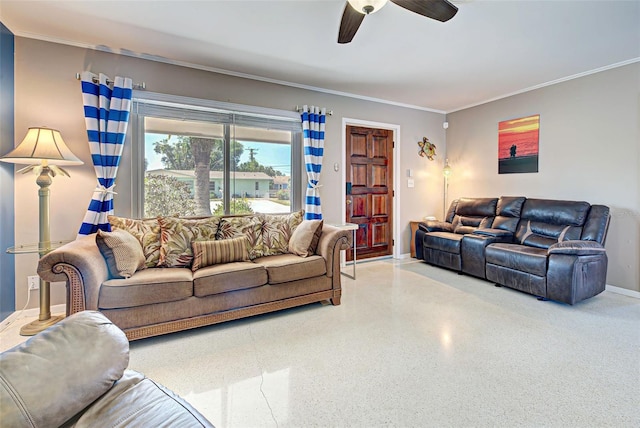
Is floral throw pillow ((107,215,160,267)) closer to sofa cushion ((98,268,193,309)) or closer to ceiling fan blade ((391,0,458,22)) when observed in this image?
sofa cushion ((98,268,193,309))

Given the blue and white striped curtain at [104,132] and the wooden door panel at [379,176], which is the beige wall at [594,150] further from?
the blue and white striped curtain at [104,132]

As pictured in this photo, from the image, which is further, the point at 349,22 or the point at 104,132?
the point at 104,132

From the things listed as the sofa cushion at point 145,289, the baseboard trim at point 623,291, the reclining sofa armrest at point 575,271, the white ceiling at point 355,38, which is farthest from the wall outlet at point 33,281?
the baseboard trim at point 623,291

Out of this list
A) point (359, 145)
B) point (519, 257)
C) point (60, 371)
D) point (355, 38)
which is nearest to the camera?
point (60, 371)

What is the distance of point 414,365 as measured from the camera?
197 centimetres

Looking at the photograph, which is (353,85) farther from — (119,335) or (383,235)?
(119,335)

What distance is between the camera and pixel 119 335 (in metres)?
1.03

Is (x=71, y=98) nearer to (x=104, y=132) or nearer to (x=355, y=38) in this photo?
(x=104, y=132)

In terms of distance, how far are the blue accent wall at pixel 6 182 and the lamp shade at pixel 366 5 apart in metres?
2.94

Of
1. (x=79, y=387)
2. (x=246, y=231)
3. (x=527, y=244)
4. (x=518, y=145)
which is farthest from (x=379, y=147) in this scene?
(x=79, y=387)

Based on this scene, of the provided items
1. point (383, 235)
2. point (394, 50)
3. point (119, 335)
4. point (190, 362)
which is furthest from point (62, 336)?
point (383, 235)

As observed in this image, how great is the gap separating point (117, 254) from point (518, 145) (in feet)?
16.6

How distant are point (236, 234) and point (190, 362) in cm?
125

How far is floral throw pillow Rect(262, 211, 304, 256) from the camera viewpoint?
3.10m
